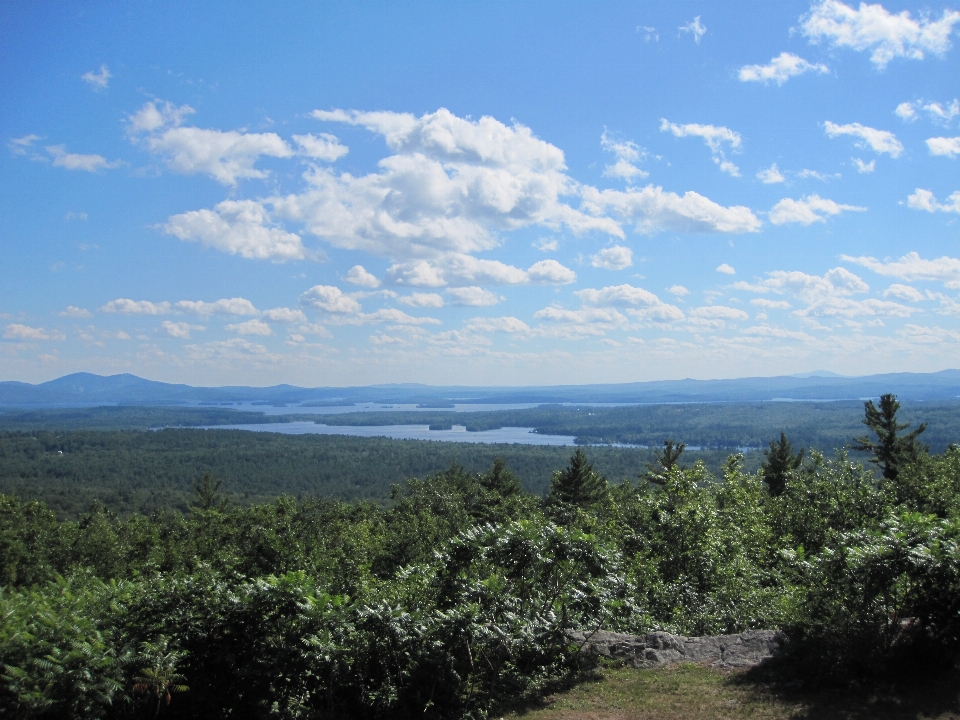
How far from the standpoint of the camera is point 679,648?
8.80 meters

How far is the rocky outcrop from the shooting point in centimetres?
829

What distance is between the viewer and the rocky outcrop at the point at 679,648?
8.29 m

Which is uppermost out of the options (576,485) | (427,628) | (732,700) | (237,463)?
(427,628)

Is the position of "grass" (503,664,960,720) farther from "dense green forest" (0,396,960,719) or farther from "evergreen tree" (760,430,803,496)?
"evergreen tree" (760,430,803,496)

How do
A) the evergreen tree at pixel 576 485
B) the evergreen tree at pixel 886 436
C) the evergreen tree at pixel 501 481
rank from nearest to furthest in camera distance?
the evergreen tree at pixel 886 436
the evergreen tree at pixel 576 485
the evergreen tree at pixel 501 481

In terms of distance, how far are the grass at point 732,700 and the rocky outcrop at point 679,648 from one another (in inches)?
15.6

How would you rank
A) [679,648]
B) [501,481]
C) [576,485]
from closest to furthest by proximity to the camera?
[679,648]
[576,485]
[501,481]

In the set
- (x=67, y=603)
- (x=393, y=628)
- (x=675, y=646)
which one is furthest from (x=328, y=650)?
(x=675, y=646)

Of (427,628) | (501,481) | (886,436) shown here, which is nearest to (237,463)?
(501,481)

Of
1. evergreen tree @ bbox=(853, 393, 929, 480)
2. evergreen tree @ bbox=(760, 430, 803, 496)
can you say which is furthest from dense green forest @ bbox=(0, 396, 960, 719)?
evergreen tree @ bbox=(760, 430, 803, 496)

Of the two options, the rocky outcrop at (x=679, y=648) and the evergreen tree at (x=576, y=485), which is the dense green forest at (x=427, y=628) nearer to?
the rocky outcrop at (x=679, y=648)

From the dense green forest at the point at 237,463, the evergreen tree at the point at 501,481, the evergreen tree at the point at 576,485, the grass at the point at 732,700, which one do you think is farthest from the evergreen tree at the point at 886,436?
the dense green forest at the point at 237,463

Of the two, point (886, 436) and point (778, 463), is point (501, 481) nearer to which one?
point (778, 463)

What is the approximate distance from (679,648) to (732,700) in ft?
5.55
